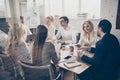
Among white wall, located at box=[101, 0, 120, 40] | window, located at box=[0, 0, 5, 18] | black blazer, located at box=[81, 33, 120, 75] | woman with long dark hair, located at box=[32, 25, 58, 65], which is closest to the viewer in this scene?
window, located at box=[0, 0, 5, 18]

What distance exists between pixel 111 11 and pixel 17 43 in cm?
222

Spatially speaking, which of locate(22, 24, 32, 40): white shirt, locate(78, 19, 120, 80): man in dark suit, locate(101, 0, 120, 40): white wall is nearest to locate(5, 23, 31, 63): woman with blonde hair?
locate(22, 24, 32, 40): white shirt

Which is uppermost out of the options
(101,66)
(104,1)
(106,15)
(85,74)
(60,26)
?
(104,1)

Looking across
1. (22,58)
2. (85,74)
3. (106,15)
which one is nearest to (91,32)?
(106,15)

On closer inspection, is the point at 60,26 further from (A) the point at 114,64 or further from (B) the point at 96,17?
(A) the point at 114,64

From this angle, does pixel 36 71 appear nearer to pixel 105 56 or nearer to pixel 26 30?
pixel 26 30

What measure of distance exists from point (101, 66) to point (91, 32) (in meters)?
1.08

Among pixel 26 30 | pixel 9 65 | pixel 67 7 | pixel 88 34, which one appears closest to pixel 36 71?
pixel 9 65

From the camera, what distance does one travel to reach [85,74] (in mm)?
1983

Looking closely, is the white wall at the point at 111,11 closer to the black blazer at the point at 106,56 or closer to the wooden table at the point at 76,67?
the black blazer at the point at 106,56

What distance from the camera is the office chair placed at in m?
1.37

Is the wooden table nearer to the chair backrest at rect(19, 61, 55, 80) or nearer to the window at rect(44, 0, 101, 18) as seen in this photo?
the chair backrest at rect(19, 61, 55, 80)

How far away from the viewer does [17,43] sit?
134 centimetres

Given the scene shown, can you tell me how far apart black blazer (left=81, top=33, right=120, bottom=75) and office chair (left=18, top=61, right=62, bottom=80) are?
569 millimetres
